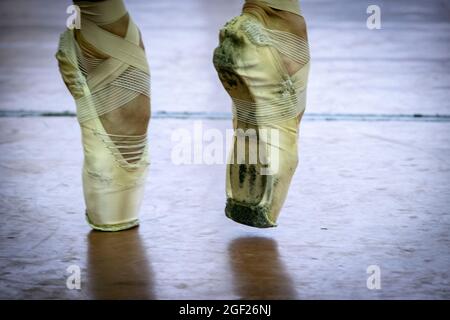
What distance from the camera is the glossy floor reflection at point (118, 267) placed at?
5.89ft

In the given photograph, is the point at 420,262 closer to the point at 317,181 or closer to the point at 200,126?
the point at 317,181

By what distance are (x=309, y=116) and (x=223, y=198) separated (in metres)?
0.96

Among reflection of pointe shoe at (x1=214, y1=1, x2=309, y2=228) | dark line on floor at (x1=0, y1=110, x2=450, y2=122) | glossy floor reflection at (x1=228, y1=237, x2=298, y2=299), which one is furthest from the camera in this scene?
dark line on floor at (x1=0, y1=110, x2=450, y2=122)

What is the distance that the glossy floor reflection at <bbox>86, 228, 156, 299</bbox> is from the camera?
1.79 m

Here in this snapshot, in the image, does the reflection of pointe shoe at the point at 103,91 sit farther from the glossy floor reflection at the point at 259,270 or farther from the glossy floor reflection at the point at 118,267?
the glossy floor reflection at the point at 259,270

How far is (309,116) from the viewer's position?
3318 mm

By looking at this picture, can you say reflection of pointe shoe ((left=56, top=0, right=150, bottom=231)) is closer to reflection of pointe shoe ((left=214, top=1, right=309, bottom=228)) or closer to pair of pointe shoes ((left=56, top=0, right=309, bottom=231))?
pair of pointe shoes ((left=56, top=0, right=309, bottom=231))

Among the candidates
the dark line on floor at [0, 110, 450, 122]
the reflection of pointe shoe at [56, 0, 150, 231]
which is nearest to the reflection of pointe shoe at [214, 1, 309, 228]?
the reflection of pointe shoe at [56, 0, 150, 231]

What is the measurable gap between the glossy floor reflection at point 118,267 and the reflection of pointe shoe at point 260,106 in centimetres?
22

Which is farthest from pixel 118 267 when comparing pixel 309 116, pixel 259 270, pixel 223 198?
pixel 309 116

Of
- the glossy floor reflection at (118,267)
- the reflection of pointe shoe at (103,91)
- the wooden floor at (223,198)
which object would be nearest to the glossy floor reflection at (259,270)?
the wooden floor at (223,198)

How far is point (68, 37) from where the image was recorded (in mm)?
2162

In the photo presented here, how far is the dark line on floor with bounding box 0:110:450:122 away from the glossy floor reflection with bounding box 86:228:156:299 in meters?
1.14
